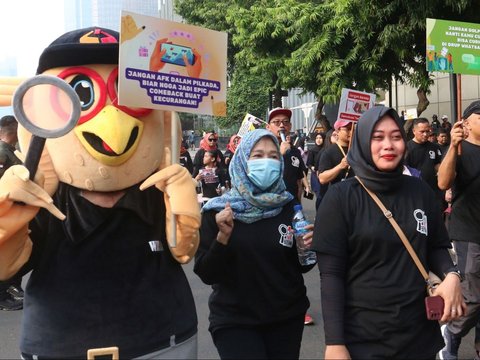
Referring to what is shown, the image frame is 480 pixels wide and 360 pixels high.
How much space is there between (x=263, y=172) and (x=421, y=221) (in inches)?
32.2

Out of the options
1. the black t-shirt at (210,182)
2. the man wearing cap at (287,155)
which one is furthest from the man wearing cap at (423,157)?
the black t-shirt at (210,182)

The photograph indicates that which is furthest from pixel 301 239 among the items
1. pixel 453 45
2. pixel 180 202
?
pixel 453 45

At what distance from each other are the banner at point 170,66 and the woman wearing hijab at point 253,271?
1.59 ft

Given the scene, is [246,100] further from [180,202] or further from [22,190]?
[22,190]

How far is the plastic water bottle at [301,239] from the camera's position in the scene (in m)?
2.62

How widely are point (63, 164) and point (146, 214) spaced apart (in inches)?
15.1

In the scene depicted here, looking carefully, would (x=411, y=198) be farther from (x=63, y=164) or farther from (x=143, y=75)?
(x=63, y=164)

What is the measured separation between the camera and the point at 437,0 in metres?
9.63

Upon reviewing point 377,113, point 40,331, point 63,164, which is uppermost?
point 377,113

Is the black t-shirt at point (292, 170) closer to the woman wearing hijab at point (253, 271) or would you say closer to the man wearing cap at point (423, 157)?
the man wearing cap at point (423, 157)

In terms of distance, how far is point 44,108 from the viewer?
1762 mm

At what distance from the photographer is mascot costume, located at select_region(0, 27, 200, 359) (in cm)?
206

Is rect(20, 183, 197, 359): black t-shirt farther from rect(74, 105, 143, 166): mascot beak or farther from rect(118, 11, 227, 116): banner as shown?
rect(118, 11, 227, 116): banner

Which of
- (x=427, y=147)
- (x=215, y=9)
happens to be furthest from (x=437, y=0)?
(x=215, y=9)
